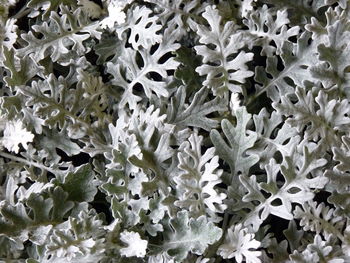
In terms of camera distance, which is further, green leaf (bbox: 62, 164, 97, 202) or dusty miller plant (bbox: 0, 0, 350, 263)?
green leaf (bbox: 62, 164, 97, 202)

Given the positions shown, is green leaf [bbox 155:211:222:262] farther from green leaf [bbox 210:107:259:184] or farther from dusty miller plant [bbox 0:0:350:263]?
green leaf [bbox 210:107:259:184]

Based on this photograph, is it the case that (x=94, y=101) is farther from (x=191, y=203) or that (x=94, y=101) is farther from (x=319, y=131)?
(x=319, y=131)

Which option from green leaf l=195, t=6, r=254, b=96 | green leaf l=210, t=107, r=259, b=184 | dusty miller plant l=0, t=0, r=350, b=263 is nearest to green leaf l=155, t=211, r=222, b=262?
dusty miller plant l=0, t=0, r=350, b=263

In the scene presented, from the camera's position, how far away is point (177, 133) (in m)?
1.10

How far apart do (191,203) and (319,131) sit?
0.26m

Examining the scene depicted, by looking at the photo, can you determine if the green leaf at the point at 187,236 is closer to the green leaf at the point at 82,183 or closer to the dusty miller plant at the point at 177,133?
the dusty miller plant at the point at 177,133

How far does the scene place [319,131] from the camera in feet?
3.43

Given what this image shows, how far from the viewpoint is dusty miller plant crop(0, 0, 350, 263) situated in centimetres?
103

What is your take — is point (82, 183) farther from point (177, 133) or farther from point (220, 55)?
point (220, 55)

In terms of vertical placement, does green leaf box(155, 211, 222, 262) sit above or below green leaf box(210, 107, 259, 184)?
below

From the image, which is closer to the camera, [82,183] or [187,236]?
[187,236]

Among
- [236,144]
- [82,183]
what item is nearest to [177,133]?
[236,144]

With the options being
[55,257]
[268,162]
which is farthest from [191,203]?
[55,257]

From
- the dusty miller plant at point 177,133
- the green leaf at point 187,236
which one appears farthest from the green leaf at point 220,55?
the green leaf at point 187,236
